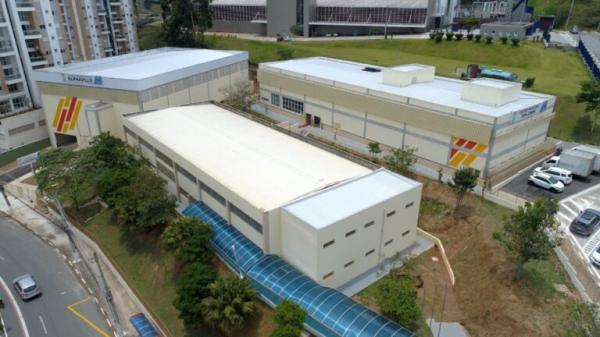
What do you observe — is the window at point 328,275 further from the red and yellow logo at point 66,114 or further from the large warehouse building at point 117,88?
the red and yellow logo at point 66,114

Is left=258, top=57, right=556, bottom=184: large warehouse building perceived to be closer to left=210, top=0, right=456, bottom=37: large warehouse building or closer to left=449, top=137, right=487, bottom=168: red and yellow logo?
left=449, top=137, right=487, bottom=168: red and yellow logo

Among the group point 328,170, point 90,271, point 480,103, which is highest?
point 480,103

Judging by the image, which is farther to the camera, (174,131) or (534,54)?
(534,54)

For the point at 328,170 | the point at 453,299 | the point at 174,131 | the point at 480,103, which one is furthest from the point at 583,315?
the point at 174,131

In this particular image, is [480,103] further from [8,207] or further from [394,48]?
[8,207]

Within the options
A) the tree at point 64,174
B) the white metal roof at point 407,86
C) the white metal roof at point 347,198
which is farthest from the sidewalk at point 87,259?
the white metal roof at point 407,86

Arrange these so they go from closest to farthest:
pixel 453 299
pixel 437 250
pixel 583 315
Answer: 1. pixel 583 315
2. pixel 453 299
3. pixel 437 250
